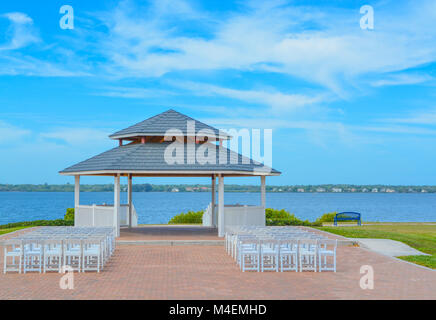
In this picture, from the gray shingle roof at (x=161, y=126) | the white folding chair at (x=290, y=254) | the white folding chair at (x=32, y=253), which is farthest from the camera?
the gray shingle roof at (x=161, y=126)

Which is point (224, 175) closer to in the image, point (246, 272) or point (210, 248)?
point (210, 248)

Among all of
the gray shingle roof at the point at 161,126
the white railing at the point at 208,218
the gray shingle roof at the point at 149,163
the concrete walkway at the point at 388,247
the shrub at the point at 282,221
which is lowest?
the concrete walkway at the point at 388,247

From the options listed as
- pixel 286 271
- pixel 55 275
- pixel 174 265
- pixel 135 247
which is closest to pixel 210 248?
pixel 135 247

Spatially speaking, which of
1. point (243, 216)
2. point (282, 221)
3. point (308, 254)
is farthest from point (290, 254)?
point (282, 221)

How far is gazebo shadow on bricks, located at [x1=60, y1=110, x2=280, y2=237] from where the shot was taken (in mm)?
20859

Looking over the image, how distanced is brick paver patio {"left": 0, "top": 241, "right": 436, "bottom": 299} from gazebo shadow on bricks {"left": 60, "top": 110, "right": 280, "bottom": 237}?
597 centimetres

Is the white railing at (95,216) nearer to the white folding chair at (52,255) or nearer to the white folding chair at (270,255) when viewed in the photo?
the white folding chair at (52,255)

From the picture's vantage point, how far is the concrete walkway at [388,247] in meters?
17.9

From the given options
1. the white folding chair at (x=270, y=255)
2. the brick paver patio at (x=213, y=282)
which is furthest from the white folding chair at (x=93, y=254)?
the white folding chair at (x=270, y=255)

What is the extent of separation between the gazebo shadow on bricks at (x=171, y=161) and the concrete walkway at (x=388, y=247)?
5103 millimetres

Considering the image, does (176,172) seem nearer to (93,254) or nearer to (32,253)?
(93,254)

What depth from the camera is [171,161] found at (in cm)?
2139
